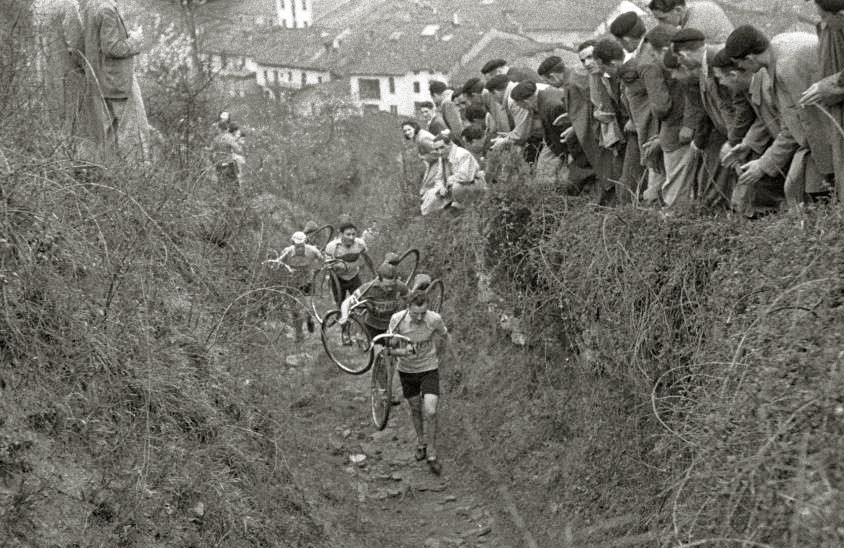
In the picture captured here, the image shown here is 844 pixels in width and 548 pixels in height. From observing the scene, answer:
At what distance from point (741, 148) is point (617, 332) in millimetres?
1651

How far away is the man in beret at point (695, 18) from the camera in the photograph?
8031 mm

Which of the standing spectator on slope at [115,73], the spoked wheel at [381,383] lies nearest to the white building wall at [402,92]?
the spoked wheel at [381,383]

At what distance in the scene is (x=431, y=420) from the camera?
10.6 metres

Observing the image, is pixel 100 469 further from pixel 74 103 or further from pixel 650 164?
pixel 650 164

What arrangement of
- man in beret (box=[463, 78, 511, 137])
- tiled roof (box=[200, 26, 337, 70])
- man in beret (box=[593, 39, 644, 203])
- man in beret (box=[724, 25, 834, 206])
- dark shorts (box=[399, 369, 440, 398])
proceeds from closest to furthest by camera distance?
man in beret (box=[724, 25, 834, 206]), man in beret (box=[593, 39, 644, 203]), dark shorts (box=[399, 369, 440, 398]), man in beret (box=[463, 78, 511, 137]), tiled roof (box=[200, 26, 337, 70])

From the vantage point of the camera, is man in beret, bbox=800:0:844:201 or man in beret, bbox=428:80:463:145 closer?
man in beret, bbox=800:0:844:201

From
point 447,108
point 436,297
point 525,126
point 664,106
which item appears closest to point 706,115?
point 664,106

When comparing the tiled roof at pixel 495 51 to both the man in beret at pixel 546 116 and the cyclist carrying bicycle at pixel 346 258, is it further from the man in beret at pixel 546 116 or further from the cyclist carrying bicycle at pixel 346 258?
the man in beret at pixel 546 116

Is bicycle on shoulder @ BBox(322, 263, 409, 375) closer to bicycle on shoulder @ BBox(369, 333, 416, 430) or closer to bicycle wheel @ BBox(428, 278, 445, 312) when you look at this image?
bicycle on shoulder @ BBox(369, 333, 416, 430)

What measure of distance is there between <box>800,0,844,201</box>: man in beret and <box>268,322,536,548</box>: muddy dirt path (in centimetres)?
399

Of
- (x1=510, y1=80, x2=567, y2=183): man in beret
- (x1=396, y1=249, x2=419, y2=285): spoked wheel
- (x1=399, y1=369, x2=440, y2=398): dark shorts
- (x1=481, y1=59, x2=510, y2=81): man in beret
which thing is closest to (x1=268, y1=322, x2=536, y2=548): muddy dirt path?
(x1=399, y1=369, x2=440, y2=398): dark shorts

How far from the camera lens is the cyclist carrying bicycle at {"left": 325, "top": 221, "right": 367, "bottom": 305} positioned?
13.9 meters

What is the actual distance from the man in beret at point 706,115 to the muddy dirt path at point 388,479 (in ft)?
10.4

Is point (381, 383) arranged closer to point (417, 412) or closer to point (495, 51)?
point (417, 412)
